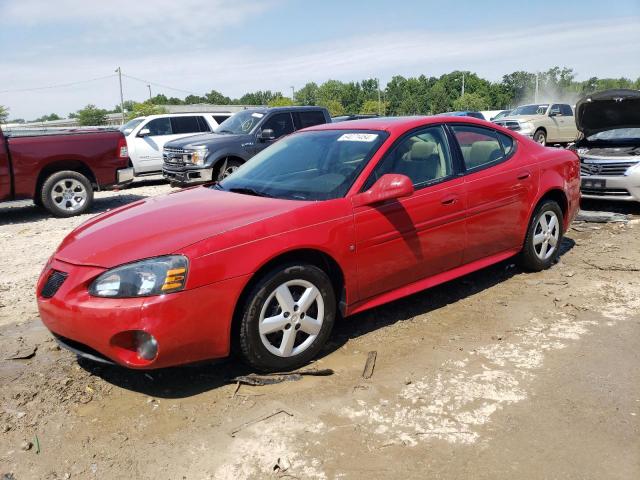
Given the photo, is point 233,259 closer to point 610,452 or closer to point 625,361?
point 610,452

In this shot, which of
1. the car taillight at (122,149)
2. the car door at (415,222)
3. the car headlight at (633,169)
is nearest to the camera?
the car door at (415,222)

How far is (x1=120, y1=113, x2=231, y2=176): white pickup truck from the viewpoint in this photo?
531 inches

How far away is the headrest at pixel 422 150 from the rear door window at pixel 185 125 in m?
10.9

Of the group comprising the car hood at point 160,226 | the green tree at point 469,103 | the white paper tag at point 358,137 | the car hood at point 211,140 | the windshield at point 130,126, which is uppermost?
the green tree at point 469,103

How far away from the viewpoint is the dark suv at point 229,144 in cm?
1063

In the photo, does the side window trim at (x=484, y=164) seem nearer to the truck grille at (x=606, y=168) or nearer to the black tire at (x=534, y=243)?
the black tire at (x=534, y=243)

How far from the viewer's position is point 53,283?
3350 millimetres

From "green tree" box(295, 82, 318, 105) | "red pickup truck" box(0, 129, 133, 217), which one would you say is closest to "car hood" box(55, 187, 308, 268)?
"red pickup truck" box(0, 129, 133, 217)

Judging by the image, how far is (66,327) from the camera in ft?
10.4

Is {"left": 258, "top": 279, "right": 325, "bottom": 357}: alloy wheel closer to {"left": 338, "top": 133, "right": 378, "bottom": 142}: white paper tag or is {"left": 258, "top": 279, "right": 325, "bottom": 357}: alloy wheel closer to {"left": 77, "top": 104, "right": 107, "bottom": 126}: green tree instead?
{"left": 338, "top": 133, "right": 378, "bottom": 142}: white paper tag

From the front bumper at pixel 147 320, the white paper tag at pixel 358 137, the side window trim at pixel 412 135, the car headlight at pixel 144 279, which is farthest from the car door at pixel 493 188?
the car headlight at pixel 144 279

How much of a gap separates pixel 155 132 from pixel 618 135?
10277 mm

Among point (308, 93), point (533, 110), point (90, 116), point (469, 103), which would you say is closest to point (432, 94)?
point (469, 103)

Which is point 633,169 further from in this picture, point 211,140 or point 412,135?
point 211,140
